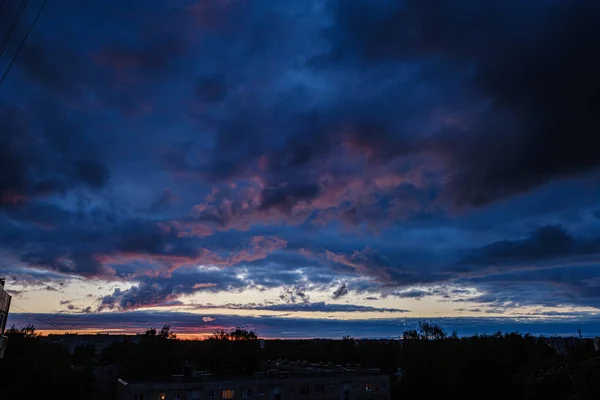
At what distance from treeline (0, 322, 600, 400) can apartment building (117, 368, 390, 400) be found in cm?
1808

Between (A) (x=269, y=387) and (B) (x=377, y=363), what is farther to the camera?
(B) (x=377, y=363)

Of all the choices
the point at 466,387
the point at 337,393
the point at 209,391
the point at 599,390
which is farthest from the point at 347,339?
the point at 599,390

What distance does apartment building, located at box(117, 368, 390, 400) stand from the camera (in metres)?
49.6

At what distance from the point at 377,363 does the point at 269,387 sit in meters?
54.4

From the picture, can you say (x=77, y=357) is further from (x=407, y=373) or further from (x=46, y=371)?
(x=407, y=373)

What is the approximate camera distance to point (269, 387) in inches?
2185

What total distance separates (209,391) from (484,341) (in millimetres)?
66697

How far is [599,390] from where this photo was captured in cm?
1357

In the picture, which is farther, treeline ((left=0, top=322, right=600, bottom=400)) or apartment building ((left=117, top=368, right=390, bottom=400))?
treeline ((left=0, top=322, right=600, bottom=400))

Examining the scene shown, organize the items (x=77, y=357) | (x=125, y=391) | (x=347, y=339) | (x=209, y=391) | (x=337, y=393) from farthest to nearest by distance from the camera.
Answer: (x=347, y=339) < (x=77, y=357) < (x=337, y=393) < (x=209, y=391) < (x=125, y=391)

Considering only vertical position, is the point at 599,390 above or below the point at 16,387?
above

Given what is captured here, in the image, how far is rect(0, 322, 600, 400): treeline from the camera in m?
65.1

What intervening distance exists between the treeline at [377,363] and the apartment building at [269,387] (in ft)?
59.3

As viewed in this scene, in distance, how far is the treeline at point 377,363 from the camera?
65119 millimetres
